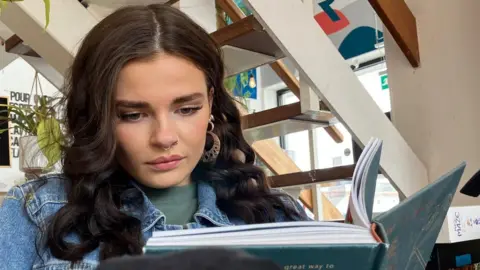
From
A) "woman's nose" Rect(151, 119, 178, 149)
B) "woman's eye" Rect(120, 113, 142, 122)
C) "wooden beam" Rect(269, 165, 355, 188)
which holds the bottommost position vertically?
"wooden beam" Rect(269, 165, 355, 188)

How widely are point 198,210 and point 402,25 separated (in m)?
0.76

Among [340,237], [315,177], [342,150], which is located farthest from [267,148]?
[340,237]

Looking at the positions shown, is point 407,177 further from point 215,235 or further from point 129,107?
point 215,235

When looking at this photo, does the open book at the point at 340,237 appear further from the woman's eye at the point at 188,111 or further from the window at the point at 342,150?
the window at the point at 342,150

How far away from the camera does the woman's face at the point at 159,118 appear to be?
749mm

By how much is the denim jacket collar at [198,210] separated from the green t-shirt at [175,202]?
0.05 feet

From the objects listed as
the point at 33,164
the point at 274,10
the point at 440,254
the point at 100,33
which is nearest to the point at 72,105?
the point at 100,33

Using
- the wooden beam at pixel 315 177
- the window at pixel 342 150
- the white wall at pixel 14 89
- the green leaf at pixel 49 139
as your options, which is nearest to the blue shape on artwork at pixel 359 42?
the window at pixel 342 150

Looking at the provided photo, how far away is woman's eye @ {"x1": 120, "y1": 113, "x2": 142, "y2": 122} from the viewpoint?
2.51ft

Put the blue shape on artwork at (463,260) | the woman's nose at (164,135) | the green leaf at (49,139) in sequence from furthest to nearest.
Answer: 1. the green leaf at (49,139)
2. the blue shape on artwork at (463,260)
3. the woman's nose at (164,135)

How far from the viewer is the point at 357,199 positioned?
0.50 metres

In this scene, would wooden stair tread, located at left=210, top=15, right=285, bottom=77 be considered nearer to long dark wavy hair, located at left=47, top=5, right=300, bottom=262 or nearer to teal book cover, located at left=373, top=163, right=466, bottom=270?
long dark wavy hair, located at left=47, top=5, right=300, bottom=262

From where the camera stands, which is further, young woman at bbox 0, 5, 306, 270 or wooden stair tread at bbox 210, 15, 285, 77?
wooden stair tread at bbox 210, 15, 285, 77

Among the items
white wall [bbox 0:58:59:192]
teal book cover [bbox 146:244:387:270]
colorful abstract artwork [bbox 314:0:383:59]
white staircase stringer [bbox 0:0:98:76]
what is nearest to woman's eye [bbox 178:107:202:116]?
teal book cover [bbox 146:244:387:270]
